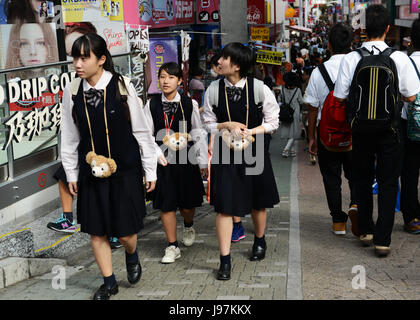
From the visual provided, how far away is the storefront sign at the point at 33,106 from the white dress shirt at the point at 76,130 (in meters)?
1.91

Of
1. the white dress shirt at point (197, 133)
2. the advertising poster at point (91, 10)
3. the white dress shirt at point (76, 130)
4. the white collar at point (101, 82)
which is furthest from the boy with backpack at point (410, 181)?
the advertising poster at point (91, 10)

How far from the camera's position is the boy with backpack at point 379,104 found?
204 inches

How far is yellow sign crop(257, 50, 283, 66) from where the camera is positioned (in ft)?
45.4

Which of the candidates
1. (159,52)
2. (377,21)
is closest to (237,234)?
(377,21)

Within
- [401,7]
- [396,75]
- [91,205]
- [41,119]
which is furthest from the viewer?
[401,7]

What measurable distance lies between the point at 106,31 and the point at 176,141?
14.3ft

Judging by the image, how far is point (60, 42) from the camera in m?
→ 7.76

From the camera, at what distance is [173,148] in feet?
18.5

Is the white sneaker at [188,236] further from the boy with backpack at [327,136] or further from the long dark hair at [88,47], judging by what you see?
the long dark hair at [88,47]

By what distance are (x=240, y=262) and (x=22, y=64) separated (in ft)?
11.5

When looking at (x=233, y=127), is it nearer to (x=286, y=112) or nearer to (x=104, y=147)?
(x=104, y=147)

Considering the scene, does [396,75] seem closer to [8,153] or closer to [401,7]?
[8,153]

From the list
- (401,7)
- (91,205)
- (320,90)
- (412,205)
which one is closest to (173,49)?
(320,90)

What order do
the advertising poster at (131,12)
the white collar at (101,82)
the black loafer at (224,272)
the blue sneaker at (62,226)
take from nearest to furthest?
1. the white collar at (101,82)
2. the black loafer at (224,272)
3. the blue sneaker at (62,226)
4. the advertising poster at (131,12)
